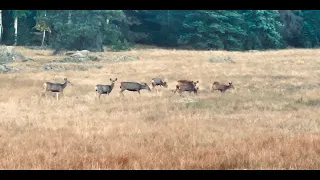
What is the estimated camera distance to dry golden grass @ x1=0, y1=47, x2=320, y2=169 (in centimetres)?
756

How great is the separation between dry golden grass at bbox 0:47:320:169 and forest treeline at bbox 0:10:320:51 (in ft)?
101

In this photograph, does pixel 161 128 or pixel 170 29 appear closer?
pixel 161 128

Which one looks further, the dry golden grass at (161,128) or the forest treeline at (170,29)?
the forest treeline at (170,29)

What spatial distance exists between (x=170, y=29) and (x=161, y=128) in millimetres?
59586

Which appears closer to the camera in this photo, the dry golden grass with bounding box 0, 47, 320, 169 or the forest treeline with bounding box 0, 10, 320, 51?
the dry golden grass with bounding box 0, 47, 320, 169

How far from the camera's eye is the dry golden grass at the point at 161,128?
298 inches

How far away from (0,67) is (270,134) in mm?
24423

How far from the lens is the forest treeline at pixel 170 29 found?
182ft

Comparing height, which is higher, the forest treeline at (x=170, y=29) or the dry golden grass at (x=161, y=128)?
the dry golden grass at (x=161, y=128)

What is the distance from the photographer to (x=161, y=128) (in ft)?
37.8

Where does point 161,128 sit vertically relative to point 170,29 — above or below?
above

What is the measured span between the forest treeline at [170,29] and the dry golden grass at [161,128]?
30.7m

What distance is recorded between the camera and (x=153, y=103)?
683 inches

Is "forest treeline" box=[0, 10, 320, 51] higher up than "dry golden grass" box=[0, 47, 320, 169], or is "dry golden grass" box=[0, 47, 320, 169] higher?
"dry golden grass" box=[0, 47, 320, 169]
